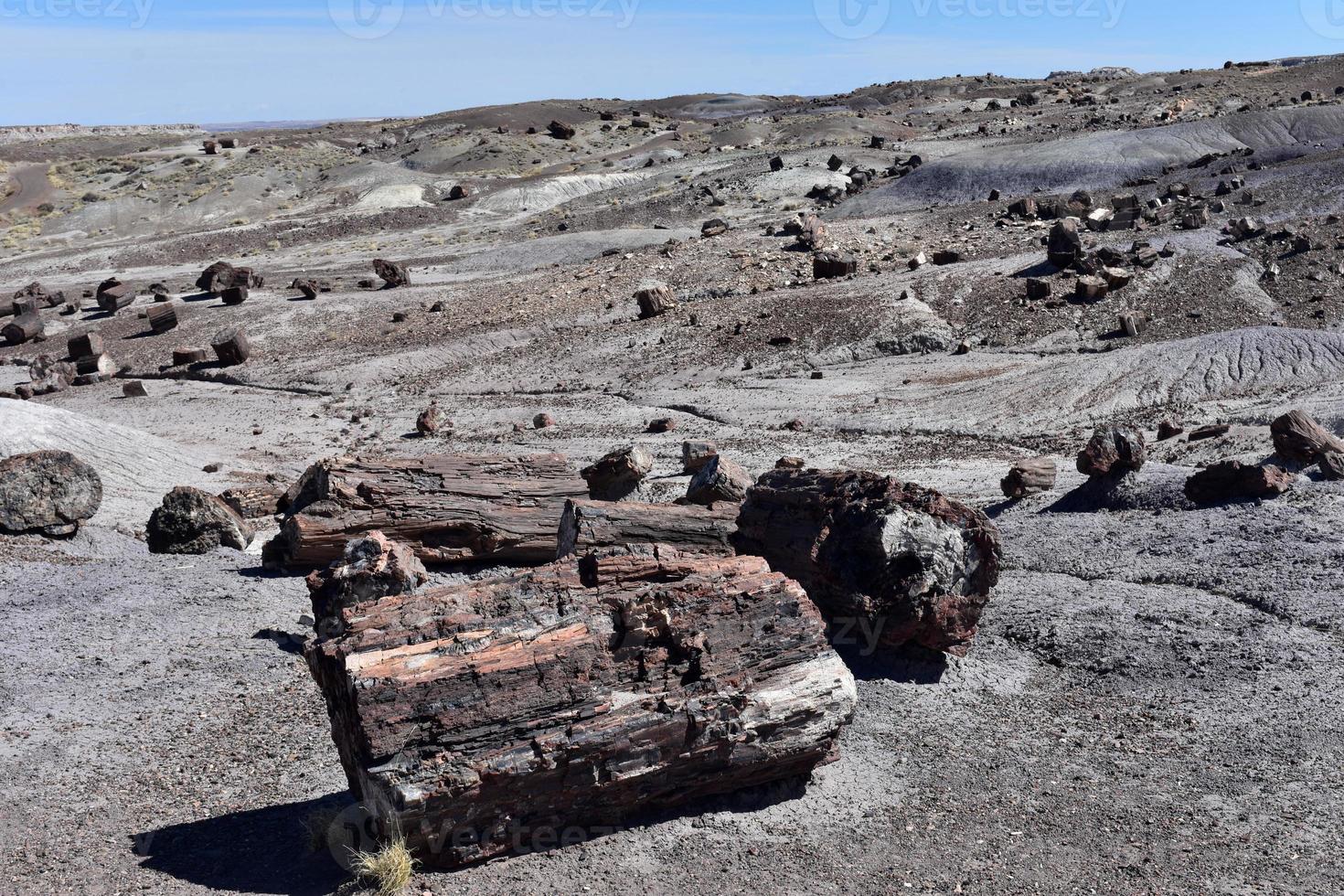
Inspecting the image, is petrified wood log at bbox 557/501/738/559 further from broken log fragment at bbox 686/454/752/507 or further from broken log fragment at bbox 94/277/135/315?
broken log fragment at bbox 94/277/135/315

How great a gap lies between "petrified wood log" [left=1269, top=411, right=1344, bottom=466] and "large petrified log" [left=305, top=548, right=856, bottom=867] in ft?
24.9

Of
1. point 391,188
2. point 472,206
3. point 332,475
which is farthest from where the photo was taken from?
point 391,188

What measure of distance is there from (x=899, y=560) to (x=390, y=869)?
457 centimetres

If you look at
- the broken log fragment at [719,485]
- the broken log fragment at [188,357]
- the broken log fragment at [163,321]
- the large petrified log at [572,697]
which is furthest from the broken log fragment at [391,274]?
the large petrified log at [572,697]

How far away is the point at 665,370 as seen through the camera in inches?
1025

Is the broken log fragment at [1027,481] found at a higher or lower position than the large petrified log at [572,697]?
lower

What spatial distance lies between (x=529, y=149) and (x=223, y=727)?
5641 cm

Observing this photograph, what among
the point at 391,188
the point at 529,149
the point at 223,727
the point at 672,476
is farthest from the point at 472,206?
the point at 223,727

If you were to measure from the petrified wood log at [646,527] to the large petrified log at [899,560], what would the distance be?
4.72 feet

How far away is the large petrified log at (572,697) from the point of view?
626 cm

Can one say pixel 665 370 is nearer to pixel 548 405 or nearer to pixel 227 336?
pixel 548 405

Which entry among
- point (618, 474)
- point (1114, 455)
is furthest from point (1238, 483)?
point (618, 474)

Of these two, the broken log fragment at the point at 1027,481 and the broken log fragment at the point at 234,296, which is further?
the broken log fragment at the point at 234,296

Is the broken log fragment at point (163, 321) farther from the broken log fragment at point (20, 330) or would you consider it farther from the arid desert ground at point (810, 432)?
the broken log fragment at point (20, 330)
